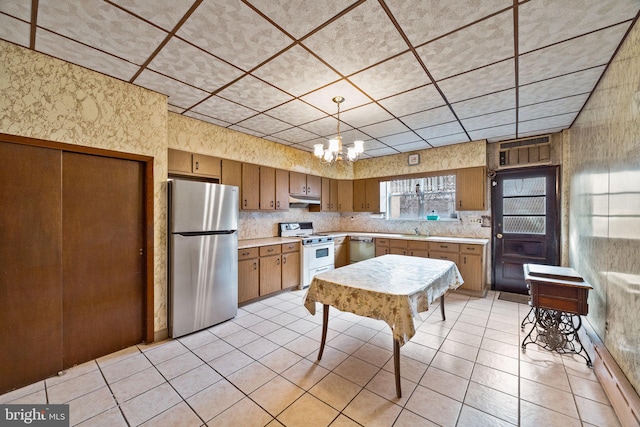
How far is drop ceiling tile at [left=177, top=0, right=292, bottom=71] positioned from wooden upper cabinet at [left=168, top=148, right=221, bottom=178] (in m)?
1.70

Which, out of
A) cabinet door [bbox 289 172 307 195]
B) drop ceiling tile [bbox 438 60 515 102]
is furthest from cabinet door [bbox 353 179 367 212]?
drop ceiling tile [bbox 438 60 515 102]

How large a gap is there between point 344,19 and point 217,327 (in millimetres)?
3428

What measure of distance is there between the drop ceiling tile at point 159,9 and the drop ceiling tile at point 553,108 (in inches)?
147

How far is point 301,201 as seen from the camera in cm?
514

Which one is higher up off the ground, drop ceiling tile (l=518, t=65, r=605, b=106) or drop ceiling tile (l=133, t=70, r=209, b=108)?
drop ceiling tile (l=133, t=70, r=209, b=108)

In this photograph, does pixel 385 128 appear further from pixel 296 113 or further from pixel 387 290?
pixel 387 290

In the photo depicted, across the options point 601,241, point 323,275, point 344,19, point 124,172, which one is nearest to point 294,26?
point 344,19

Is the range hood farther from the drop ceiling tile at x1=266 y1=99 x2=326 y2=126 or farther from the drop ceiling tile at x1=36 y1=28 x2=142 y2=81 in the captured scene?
the drop ceiling tile at x1=36 y1=28 x2=142 y2=81

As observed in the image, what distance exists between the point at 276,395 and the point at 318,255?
120 inches

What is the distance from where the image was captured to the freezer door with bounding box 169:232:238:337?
2887 millimetres

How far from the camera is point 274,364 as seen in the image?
7.83 ft

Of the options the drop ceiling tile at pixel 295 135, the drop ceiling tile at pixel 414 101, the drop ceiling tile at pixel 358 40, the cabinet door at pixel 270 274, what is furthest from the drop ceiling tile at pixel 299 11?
the cabinet door at pixel 270 274

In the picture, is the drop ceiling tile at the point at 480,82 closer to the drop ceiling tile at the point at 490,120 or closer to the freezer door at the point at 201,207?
the drop ceiling tile at the point at 490,120

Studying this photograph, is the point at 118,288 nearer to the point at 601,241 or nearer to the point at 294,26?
the point at 294,26
